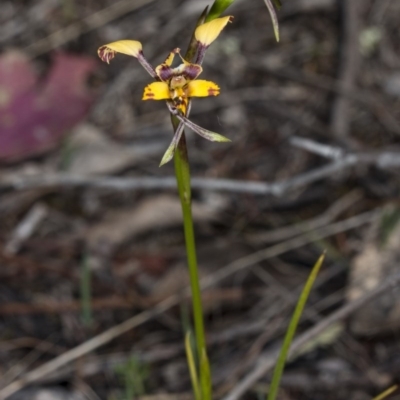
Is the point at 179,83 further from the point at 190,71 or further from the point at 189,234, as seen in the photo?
the point at 189,234

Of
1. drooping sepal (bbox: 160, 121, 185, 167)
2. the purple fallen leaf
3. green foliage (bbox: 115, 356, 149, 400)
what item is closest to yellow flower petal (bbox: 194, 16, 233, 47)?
drooping sepal (bbox: 160, 121, 185, 167)

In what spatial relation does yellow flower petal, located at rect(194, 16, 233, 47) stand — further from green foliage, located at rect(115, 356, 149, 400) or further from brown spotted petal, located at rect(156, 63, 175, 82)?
green foliage, located at rect(115, 356, 149, 400)

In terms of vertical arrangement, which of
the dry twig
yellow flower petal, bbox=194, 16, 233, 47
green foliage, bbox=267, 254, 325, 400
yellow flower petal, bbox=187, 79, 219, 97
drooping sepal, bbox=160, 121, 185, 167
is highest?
yellow flower petal, bbox=194, 16, 233, 47

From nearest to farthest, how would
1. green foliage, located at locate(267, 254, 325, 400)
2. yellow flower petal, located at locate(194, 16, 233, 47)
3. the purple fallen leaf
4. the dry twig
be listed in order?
1. yellow flower petal, located at locate(194, 16, 233, 47)
2. green foliage, located at locate(267, 254, 325, 400)
3. the dry twig
4. the purple fallen leaf

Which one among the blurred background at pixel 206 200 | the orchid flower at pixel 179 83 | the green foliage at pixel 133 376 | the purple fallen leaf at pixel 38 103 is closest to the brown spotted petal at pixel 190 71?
the orchid flower at pixel 179 83

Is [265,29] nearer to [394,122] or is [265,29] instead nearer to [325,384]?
[394,122]

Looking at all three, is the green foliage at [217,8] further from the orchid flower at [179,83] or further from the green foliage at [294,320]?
the green foliage at [294,320]

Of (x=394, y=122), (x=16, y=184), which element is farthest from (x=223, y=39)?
(x=16, y=184)
